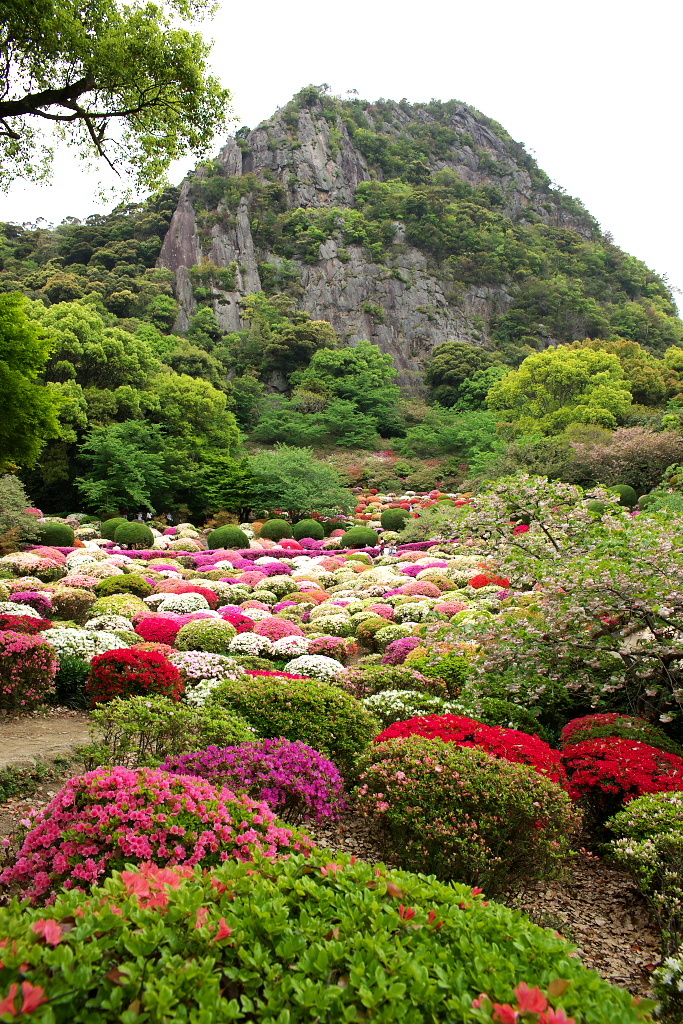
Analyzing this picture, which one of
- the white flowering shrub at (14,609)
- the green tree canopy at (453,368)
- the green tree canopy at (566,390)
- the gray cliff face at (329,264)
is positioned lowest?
the white flowering shrub at (14,609)

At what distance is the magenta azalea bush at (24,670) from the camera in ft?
21.8

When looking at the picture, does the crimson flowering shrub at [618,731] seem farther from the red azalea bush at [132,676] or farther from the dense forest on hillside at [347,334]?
the dense forest on hillside at [347,334]

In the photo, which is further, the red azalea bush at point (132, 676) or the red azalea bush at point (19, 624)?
the red azalea bush at point (19, 624)

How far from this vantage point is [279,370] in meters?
47.9

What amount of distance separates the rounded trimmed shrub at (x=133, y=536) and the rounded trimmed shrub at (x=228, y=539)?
7.06 feet

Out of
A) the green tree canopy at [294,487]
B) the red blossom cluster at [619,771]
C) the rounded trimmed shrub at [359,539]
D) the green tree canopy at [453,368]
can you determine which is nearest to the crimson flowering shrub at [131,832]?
the red blossom cluster at [619,771]

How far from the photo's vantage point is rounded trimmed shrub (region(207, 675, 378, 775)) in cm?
524

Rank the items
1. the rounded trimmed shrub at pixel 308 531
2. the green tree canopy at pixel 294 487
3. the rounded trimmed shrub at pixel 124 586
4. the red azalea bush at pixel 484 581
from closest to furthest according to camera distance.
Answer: the rounded trimmed shrub at pixel 124 586 < the red azalea bush at pixel 484 581 < the rounded trimmed shrub at pixel 308 531 < the green tree canopy at pixel 294 487

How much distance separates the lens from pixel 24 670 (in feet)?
22.2

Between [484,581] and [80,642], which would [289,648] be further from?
[484,581]

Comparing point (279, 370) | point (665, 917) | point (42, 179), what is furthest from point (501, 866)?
point (279, 370)

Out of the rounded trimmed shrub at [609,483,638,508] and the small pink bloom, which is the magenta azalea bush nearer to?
the small pink bloom

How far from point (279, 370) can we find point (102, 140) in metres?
38.7

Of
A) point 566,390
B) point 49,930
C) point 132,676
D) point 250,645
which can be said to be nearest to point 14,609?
point 250,645
